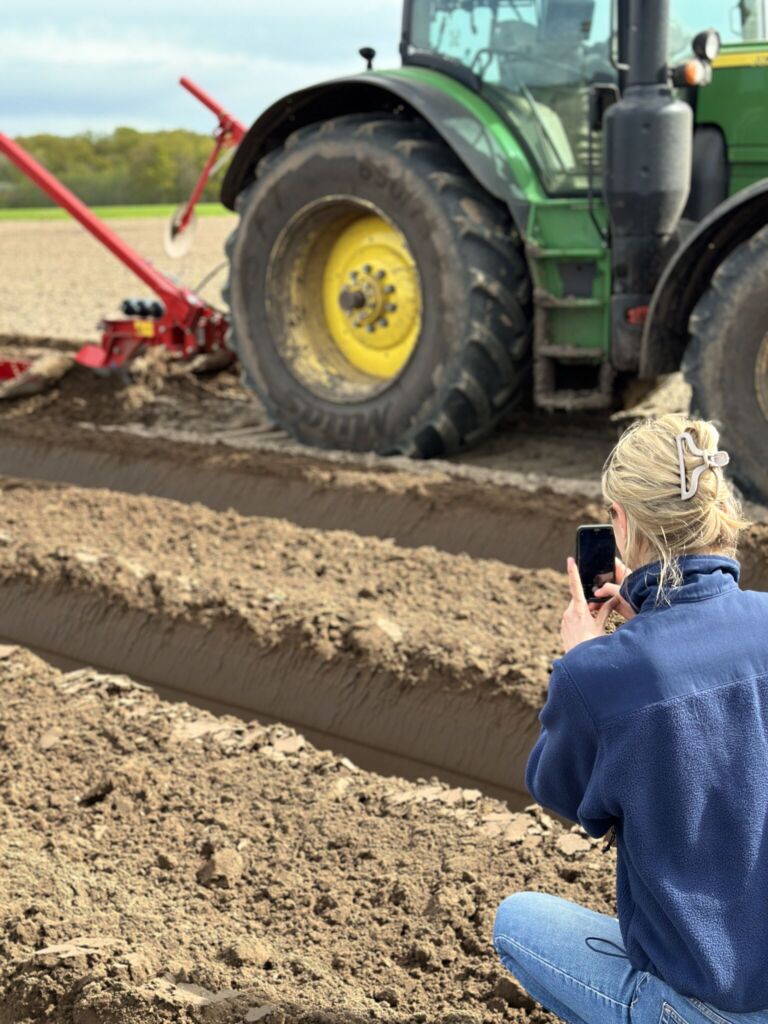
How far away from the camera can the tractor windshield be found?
214 inches

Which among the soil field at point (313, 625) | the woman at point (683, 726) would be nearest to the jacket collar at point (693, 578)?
the woman at point (683, 726)

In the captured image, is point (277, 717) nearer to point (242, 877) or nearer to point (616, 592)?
point (242, 877)

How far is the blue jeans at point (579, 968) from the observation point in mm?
1820

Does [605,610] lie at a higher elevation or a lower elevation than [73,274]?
lower

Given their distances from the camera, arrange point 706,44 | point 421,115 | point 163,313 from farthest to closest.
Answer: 1. point 163,313
2. point 421,115
3. point 706,44

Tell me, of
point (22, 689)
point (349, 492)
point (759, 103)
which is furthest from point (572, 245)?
point (22, 689)

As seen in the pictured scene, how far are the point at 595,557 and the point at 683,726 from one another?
1.19 ft

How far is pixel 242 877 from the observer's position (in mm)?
2990

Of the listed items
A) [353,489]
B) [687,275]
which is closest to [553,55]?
[687,275]

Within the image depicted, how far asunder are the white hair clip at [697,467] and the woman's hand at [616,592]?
0.23 metres

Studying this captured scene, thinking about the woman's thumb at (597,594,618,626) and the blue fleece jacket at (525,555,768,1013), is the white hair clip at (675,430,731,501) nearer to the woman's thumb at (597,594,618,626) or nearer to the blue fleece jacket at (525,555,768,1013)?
the blue fleece jacket at (525,555,768,1013)

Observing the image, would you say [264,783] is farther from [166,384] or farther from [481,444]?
[166,384]

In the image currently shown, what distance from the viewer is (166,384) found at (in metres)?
7.67

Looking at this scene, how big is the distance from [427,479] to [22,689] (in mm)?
2213
